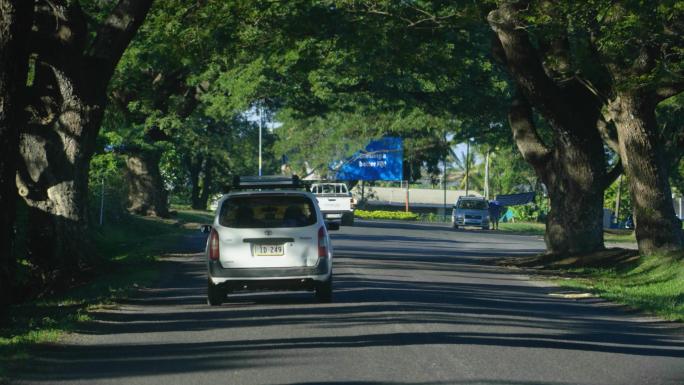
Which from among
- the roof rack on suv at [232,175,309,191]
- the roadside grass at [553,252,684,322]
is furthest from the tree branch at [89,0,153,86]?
the roadside grass at [553,252,684,322]

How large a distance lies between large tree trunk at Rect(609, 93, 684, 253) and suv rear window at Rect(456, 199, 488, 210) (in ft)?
129

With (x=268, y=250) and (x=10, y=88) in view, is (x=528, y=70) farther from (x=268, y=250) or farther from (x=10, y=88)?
(x=10, y=88)

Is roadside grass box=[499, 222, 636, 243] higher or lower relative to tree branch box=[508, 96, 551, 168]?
lower

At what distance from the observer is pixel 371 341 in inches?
488

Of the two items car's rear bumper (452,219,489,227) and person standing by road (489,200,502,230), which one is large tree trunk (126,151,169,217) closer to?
car's rear bumper (452,219,489,227)

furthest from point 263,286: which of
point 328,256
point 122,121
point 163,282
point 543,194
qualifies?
point 543,194

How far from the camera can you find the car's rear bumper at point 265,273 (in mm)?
16578

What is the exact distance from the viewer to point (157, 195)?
51750mm

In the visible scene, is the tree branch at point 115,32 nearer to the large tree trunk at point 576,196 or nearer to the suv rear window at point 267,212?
the suv rear window at point 267,212

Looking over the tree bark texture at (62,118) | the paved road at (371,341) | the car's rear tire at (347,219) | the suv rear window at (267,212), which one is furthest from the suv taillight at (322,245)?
the car's rear tire at (347,219)

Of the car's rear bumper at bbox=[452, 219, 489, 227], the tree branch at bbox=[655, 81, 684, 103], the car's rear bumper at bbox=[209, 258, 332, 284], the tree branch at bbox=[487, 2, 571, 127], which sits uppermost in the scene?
the tree branch at bbox=[487, 2, 571, 127]

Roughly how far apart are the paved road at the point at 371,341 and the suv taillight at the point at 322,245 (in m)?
0.72

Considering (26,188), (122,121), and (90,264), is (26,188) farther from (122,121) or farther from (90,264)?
(122,121)

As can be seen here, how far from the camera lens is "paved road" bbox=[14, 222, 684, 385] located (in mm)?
10344
